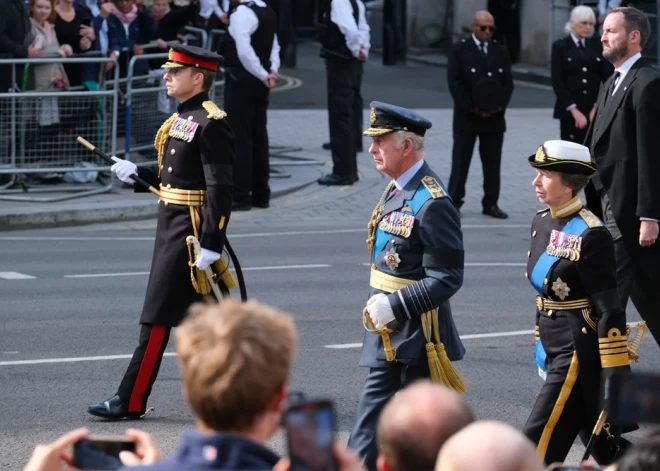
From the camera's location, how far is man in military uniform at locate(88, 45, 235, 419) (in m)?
7.16

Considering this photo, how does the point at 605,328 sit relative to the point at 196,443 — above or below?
below

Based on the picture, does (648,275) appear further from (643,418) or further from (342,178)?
(342,178)

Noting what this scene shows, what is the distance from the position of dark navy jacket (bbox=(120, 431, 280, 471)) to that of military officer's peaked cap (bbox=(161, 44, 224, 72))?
439 cm

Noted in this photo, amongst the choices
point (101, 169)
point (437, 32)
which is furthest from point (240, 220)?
point (437, 32)

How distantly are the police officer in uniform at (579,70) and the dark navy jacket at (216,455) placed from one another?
40.5 ft

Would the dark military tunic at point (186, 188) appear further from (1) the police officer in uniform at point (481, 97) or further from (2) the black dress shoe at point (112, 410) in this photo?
(1) the police officer in uniform at point (481, 97)

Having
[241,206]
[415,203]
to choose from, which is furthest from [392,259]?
[241,206]

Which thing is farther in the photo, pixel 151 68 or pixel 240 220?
pixel 151 68

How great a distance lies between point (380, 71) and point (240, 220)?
1703 centimetres

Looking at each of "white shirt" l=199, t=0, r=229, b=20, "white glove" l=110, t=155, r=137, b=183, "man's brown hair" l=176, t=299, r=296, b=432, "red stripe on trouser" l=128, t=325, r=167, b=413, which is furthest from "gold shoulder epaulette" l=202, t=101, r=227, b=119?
"white shirt" l=199, t=0, r=229, b=20

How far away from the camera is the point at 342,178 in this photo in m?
17.0

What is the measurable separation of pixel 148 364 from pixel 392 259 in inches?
81.7

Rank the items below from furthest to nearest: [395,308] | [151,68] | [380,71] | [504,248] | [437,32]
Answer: [437,32] → [380,71] → [151,68] → [504,248] → [395,308]

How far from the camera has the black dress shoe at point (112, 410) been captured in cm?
730
